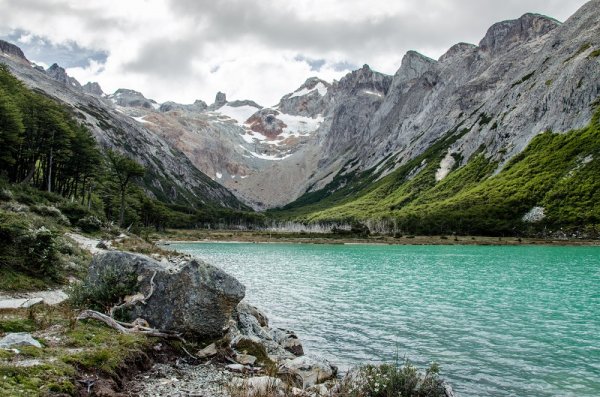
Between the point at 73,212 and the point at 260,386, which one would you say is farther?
the point at 73,212

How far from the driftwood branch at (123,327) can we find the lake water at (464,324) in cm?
937

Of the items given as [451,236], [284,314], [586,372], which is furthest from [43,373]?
[451,236]

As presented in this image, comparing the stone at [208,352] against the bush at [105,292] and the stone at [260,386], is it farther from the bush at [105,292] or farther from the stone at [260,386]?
the bush at [105,292]

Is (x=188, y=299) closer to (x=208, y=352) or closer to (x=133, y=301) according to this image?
(x=208, y=352)

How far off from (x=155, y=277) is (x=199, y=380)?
5.89 meters

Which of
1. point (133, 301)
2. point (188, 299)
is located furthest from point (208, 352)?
point (133, 301)

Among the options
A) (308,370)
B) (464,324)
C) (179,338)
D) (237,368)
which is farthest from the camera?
(464,324)

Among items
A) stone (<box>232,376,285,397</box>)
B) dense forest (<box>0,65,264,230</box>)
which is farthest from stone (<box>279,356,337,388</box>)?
dense forest (<box>0,65,264,230</box>)

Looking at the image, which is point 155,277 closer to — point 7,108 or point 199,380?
point 199,380

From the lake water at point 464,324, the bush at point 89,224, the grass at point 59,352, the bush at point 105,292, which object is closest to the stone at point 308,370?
the lake water at point 464,324

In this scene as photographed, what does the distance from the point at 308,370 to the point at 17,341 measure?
10329 mm

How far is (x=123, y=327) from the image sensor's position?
53.5 feet

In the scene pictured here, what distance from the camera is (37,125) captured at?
67625 mm

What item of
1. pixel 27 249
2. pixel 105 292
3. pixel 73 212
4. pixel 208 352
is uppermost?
pixel 73 212
